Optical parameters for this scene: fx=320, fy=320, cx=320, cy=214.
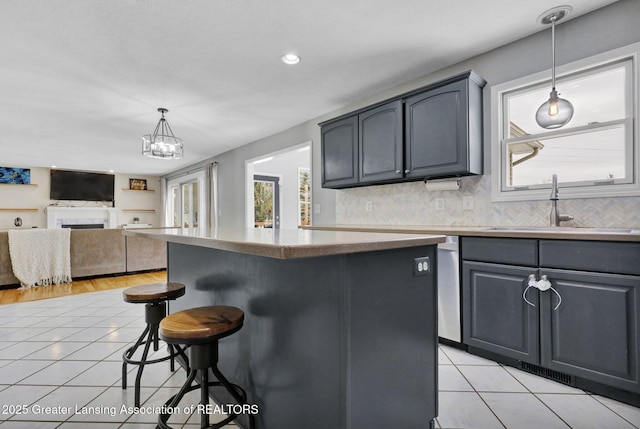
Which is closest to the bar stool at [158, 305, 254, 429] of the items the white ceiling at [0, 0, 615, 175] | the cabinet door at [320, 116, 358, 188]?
the white ceiling at [0, 0, 615, 175]

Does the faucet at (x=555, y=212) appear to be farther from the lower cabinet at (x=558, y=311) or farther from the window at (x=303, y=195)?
the window at (x=303, y=195)

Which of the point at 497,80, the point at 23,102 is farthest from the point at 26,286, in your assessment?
the point at 497,80

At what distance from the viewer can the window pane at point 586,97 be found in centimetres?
217

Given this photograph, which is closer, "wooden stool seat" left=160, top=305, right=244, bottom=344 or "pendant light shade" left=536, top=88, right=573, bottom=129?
"wooden stool seat" left=160, top=305, right=244, bottom=344

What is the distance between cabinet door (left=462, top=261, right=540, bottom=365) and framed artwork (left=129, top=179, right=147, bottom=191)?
987cm

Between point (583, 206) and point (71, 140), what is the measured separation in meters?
6.94

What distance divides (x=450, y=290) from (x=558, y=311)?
26.0 inches

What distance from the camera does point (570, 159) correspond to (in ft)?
7.88

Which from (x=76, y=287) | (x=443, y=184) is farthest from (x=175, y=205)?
(x=443, y=184)

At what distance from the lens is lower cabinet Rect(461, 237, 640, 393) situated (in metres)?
1.66

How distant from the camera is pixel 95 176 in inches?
350

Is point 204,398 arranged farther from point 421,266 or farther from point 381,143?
→ point 381,143

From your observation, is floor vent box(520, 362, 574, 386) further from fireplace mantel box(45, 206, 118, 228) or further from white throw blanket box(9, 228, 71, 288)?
fireplace mantel box(45, 206, 118, 228)

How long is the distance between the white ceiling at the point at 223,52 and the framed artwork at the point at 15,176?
4.57 m
